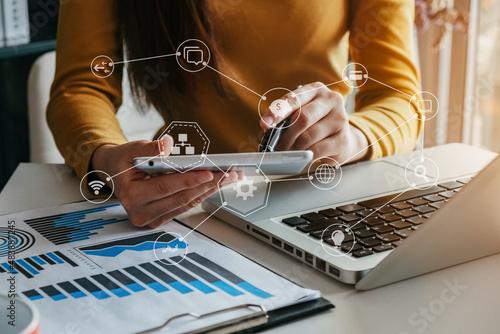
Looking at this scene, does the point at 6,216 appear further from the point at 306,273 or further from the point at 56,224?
the point at 306,273

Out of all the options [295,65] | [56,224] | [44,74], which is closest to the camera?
[56,224]

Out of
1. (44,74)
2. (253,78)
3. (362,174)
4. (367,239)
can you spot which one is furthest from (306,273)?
(44,74)

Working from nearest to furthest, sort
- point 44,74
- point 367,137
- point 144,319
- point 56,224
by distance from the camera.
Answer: point 144,319 < point 56,224 < point 367,137 < point 44,74

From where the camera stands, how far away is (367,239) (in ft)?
1.43

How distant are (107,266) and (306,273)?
0.45 feet

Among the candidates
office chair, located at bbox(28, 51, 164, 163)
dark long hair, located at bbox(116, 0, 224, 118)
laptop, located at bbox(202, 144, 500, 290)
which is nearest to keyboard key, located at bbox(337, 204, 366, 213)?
laptop, located at bbox(202, 144, 500, 290)

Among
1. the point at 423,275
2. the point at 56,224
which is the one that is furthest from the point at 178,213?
the point at 423,275

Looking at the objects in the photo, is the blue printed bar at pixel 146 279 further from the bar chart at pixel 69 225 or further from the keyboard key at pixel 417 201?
the keyboard key at pixel 417 201

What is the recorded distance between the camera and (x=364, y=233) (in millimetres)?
445

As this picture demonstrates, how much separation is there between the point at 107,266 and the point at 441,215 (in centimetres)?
22

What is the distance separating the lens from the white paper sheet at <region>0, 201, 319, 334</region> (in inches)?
13.9

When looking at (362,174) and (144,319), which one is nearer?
(144,319)

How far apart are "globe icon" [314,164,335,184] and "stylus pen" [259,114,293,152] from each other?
0.31 ft

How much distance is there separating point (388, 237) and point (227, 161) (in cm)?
13
